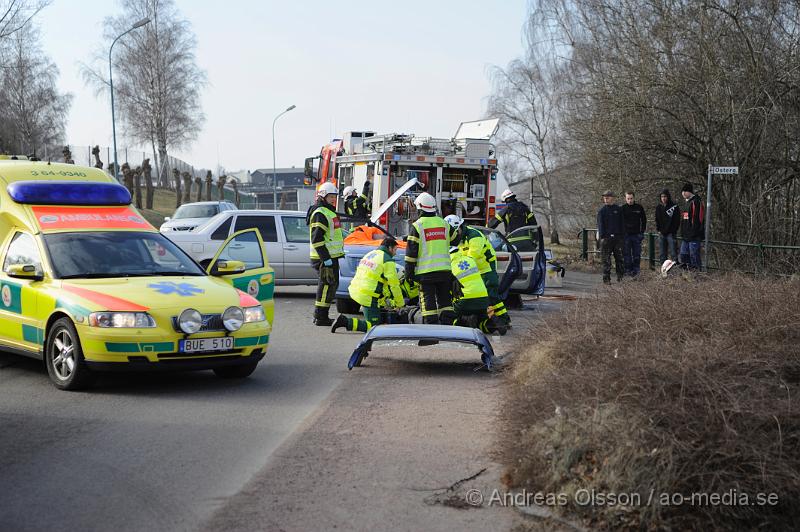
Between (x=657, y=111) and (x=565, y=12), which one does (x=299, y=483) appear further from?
(x=565, y=12)

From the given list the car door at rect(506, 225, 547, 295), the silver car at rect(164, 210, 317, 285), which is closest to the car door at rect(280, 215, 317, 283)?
the silver car at rect(164, 210, 317, 285)

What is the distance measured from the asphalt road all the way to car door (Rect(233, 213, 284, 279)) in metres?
6.46

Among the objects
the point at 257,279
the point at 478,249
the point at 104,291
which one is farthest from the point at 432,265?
the point at 104,291

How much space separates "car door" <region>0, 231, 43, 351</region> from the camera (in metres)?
8.84

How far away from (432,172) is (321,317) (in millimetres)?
6845

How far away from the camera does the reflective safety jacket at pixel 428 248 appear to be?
11188 millimetres

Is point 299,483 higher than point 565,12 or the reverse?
the reverse

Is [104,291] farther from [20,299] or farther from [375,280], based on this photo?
[375,280]

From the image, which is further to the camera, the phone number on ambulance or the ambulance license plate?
the phone number on ambulance

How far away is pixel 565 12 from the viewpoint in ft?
118

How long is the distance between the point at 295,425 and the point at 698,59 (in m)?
16.3

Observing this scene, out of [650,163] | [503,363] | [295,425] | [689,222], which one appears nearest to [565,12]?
[650,163]

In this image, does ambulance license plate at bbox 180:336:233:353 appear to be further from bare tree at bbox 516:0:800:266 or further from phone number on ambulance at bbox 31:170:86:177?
bare tree at bbox 516:0:800:266

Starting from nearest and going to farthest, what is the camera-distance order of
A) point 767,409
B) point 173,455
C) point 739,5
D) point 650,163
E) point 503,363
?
point 767,409 → point 173,455 → point 503,363 → point 739,5 → point 650,163
